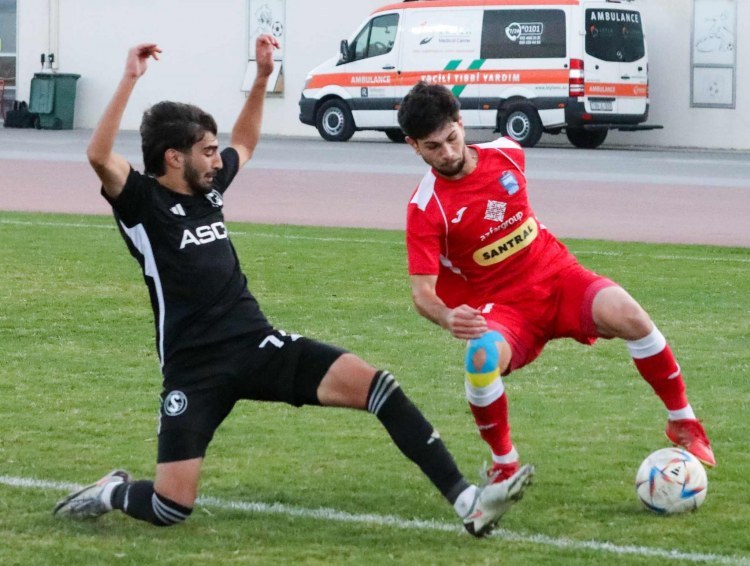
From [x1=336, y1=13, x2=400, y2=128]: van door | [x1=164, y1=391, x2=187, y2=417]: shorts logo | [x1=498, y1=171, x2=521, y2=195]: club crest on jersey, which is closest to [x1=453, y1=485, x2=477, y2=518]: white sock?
[x1=164, y1=391, x2=187, y2=417]: shorts logo

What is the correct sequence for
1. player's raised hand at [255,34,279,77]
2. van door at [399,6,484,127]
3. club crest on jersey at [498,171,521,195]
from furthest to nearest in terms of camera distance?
1. van door at [399,6,484,127]
2. player's raised hand at [255,34,279,77]
3. club crest on jersey at [498,171,521,195]

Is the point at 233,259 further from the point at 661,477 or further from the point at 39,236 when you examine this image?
the point at 39,236

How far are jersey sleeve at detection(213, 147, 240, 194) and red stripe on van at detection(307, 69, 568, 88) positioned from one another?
69.6 feet

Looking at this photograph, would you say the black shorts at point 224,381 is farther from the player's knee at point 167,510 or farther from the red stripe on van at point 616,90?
the red stripe on van at point 616,90

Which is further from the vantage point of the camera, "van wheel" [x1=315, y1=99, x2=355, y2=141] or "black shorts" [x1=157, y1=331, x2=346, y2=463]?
"van wheel" [x1=315, y1=99, x2=355, y2=141]

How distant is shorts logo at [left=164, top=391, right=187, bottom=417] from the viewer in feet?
16.9

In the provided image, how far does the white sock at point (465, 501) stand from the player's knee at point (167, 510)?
891 millimetres

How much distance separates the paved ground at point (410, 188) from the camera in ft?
51.0

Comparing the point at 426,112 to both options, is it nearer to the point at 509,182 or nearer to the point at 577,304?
the point at 509,182

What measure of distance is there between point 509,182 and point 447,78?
22523 mm

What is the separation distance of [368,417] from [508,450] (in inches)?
61.3

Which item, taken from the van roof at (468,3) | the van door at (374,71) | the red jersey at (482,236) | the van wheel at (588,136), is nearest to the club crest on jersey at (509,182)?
the red jersey at (482,236)

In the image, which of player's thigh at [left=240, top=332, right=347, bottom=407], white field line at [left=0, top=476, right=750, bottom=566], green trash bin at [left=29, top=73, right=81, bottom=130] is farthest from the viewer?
green trash bin at [left=29, top=73, right=81, bottom=130]

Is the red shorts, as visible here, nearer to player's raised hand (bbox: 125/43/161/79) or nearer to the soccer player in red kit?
the soccer player in red kit
